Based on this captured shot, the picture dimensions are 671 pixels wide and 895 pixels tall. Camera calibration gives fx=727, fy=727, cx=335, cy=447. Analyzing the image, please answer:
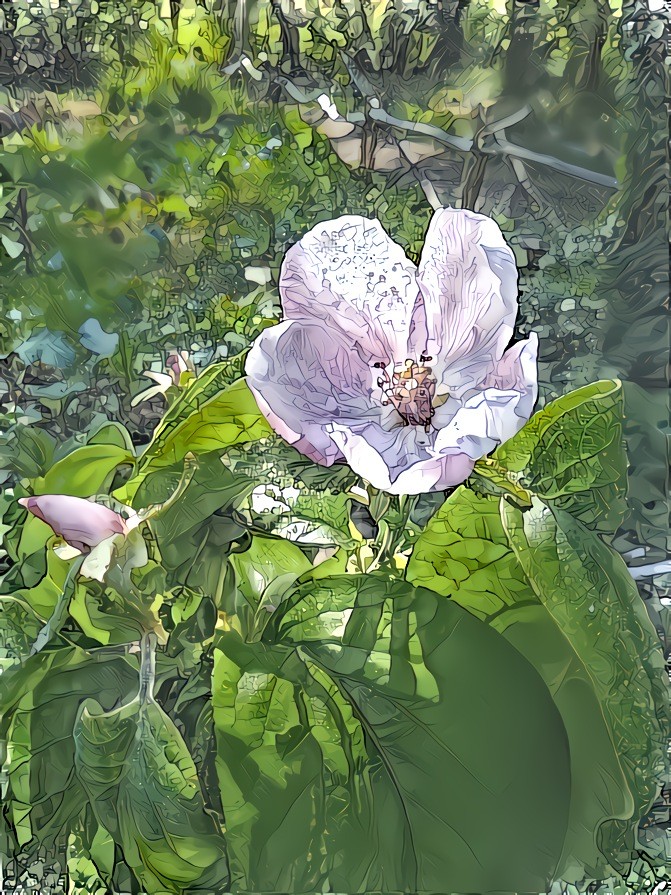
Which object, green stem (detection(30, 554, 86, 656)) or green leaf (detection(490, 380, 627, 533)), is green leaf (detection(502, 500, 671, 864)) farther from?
green stem (detection(30, 554, 86, 656))

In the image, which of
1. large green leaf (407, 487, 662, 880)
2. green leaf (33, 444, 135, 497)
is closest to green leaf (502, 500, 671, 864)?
large green leaf (407, 487, 662, 880)

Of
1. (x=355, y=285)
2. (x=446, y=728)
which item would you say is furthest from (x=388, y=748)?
(x=355, y=285)

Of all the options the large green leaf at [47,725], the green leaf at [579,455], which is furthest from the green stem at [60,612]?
the green leaf at [579,455]

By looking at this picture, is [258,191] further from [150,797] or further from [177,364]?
[150,797]

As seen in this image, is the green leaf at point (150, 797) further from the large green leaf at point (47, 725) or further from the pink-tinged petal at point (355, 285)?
the pink-tinged petal at point (355, 285)

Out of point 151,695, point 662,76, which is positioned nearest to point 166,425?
point 151,695

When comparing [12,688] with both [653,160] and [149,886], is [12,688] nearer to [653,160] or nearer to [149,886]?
[149,886]

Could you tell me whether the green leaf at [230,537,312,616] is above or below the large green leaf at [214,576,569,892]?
above
